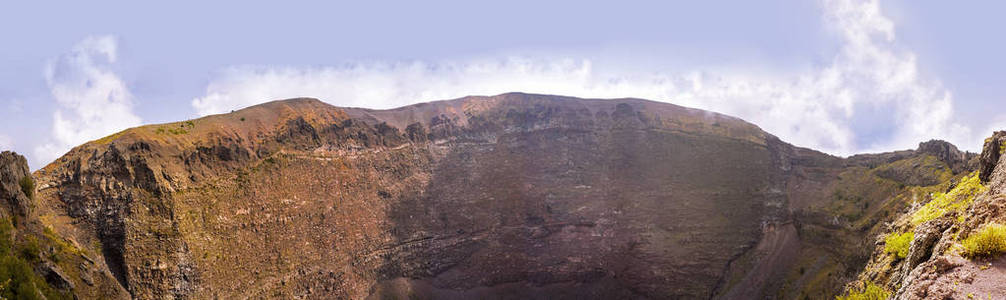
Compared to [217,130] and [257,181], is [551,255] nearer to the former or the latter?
[257,181]

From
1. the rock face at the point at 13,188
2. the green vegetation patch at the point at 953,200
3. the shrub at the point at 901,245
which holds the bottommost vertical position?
→ the shrub at the point at 901,245

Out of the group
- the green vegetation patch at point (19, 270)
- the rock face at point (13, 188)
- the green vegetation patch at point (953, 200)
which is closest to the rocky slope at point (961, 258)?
the green vegetation patch at point (953, 200)

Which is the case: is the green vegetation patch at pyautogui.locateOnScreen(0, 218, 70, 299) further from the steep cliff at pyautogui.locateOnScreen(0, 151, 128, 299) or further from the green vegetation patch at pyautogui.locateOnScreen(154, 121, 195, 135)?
the green vegetation patch at pyautogui.locateOnScreen(154, 121, 195, 135)

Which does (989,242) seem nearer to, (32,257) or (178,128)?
(32,257)

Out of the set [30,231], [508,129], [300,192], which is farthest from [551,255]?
[30,231]

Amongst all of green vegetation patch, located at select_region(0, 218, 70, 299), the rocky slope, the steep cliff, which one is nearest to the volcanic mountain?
the steep cliff

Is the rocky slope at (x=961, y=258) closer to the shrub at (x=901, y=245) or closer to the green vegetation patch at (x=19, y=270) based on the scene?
the shrub at (x=901, y=245)

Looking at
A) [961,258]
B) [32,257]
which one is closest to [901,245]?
[961,258]
